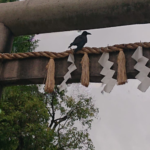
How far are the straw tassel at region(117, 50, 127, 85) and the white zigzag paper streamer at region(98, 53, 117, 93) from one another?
0.07 meters

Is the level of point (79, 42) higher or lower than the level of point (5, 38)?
lower

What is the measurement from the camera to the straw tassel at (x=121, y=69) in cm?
213

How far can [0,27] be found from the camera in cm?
277

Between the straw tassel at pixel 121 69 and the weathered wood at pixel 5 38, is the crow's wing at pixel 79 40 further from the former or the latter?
the weathered wood at pixel 5 38

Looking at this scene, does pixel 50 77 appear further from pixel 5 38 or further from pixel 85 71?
pixel 5 38

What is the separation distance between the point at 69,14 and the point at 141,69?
3.42 ft

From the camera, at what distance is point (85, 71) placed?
230cm

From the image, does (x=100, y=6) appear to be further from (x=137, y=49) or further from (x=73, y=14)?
(x=137, y=49)

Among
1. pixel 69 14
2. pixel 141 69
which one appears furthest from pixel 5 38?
pixel 141 69

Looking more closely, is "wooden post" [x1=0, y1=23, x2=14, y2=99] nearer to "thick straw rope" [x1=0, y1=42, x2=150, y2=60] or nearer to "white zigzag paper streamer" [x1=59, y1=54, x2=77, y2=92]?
"thick straw rope" [x1=0, y1=42, x2=150, y2=60]

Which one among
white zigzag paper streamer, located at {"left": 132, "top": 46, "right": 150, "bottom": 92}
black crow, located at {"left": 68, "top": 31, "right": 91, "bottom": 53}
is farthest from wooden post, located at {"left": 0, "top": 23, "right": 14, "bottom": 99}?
white zigzag paper streamer, located at {"left": 132, "top": 46, "right": 150, "bottom": 92}

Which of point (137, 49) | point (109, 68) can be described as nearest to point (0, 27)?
point (109, 68)

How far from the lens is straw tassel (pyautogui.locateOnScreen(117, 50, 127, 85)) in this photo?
213cm

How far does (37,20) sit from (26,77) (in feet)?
2.35
